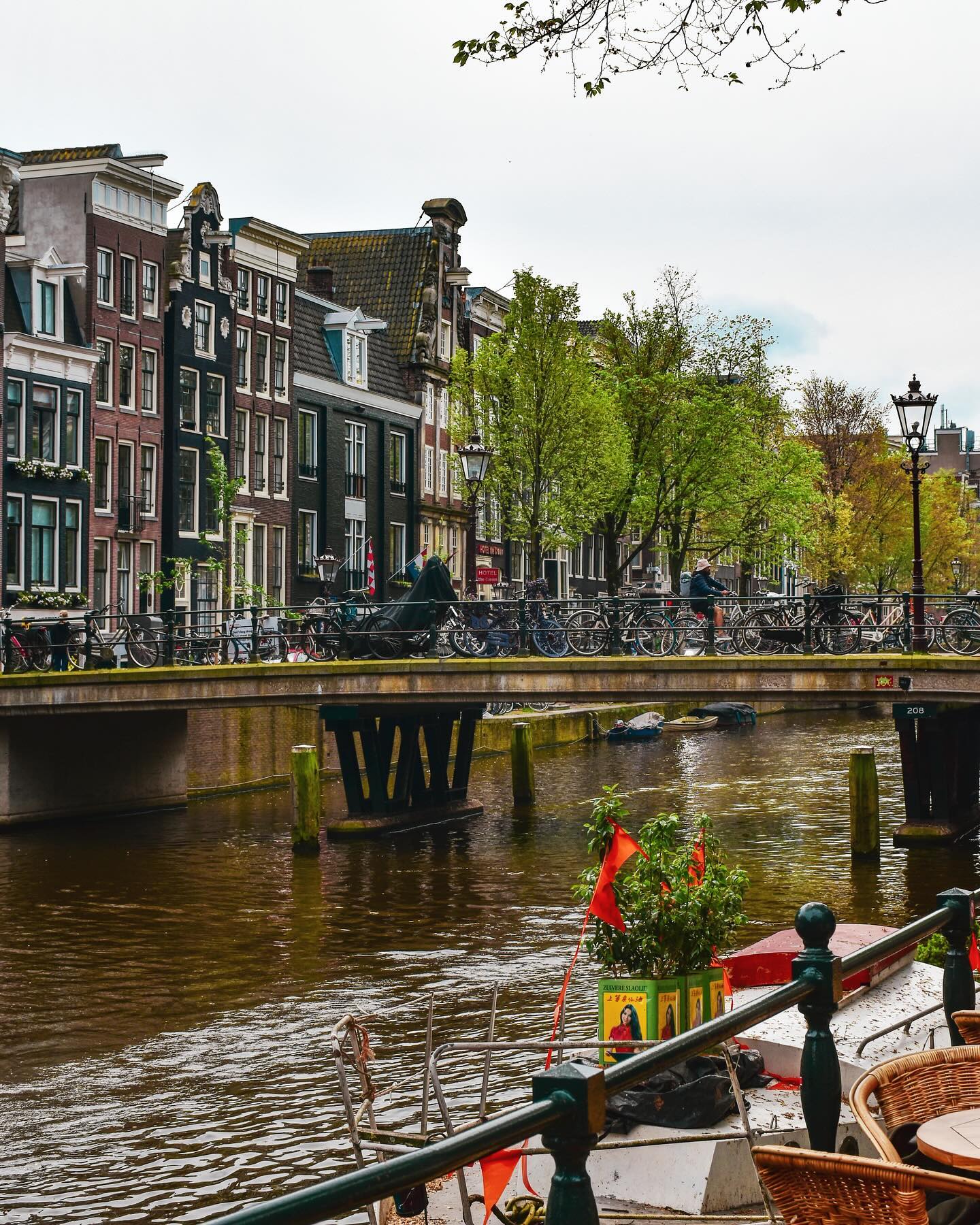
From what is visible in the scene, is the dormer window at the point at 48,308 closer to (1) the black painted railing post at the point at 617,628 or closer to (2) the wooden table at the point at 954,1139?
(1) the black painted railing post at the point at 617,628

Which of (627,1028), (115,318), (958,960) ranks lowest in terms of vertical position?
(627,1028)

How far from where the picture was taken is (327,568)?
5159 cm

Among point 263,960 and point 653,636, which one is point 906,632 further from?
point 263,960

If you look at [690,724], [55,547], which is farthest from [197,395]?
[690,724]

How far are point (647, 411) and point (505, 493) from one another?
279 inches

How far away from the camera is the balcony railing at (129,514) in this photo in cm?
4247

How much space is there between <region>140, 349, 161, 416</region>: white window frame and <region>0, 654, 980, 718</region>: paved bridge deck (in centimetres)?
1365

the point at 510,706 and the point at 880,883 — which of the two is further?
the point at 510,706

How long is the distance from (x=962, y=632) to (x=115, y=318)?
24.8 m

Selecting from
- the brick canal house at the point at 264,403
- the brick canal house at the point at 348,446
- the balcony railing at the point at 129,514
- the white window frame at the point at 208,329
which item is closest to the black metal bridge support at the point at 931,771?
the balcony railing at the point at 129,514

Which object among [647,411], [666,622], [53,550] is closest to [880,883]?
[666,622]

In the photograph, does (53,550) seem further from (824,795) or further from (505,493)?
(824,795)

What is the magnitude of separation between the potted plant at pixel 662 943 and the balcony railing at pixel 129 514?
35.1m

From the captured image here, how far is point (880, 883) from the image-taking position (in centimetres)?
2491
